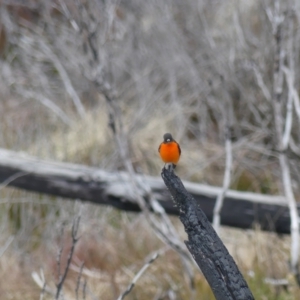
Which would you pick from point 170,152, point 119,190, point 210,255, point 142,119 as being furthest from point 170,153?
point 142,119

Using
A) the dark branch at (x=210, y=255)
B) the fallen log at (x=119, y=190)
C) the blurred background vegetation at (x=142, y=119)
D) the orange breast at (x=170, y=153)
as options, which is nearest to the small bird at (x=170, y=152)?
the orange breast at (x=170, y=153)

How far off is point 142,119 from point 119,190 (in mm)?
2810

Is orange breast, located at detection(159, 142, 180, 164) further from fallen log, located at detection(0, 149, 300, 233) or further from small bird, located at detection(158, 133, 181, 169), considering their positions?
fallen log, located at detection(0, 149, 300, 233)

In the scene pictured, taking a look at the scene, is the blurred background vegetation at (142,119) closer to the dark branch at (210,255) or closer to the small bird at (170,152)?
the small bird at (170,152)

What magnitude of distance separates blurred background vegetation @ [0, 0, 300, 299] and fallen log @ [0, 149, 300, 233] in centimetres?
14

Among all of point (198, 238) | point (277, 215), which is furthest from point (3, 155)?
point (198, 238)

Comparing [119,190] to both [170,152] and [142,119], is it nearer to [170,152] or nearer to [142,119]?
[170,152]

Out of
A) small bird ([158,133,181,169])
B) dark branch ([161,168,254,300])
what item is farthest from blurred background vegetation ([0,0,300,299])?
dark branch ([161,168,254,300])

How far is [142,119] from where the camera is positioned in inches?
272

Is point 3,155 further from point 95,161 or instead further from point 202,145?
point 202,145

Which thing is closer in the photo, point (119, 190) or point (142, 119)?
point (119, 190)

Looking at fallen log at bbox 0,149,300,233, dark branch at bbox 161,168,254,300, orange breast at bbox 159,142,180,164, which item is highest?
orange breast at bbox 159,142,180,164

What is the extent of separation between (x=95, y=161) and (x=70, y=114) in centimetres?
133

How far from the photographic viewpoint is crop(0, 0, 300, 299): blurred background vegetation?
4.23m
